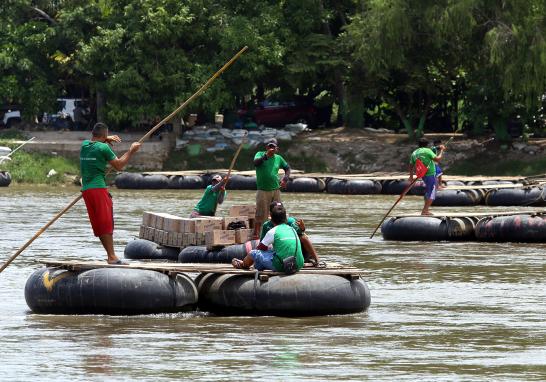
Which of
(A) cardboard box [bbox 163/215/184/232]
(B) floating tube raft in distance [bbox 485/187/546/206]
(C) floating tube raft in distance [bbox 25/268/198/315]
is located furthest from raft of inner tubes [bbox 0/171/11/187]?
(C) floating tube raft in distance [bbox 25/268/198/315]

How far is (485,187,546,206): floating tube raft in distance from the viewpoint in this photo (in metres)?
38.5

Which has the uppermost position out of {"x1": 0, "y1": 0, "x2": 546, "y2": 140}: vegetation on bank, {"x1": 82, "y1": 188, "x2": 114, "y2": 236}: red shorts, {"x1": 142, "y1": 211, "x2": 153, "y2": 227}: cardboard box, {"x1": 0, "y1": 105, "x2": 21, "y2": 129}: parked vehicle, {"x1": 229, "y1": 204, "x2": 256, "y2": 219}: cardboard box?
{"x1": 0, "y1": 0, "x2": 546, "y2": 140}: vegetation on bank

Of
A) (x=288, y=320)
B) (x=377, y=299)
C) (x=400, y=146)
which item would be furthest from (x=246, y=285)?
(x=400, y=146)

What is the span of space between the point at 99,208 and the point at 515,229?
11.6 meters

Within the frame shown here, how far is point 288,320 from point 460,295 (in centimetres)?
341

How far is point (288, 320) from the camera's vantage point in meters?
17.2

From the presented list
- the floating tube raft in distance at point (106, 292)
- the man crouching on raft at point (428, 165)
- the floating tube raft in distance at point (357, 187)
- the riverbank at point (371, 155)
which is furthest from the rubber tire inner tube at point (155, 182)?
the floating tube raft in distance at point (106, 292)

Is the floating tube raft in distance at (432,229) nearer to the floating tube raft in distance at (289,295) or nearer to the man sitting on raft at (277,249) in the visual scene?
the floating tube raft in distance at (289,295)

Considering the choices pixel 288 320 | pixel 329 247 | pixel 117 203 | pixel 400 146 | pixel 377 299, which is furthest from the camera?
pixel 400 146

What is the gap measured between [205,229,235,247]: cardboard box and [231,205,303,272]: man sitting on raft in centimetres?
357

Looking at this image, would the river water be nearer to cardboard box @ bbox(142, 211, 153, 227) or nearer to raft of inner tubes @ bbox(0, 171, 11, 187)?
cardboard box @ bbox(142, 211, 153, 227)

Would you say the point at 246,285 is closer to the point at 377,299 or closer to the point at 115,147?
the point at 377,299

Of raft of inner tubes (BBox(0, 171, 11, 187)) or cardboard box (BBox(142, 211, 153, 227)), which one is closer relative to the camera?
cardboard box (BBox(142, 211, 153, 227))

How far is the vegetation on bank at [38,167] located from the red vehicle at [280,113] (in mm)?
8298
